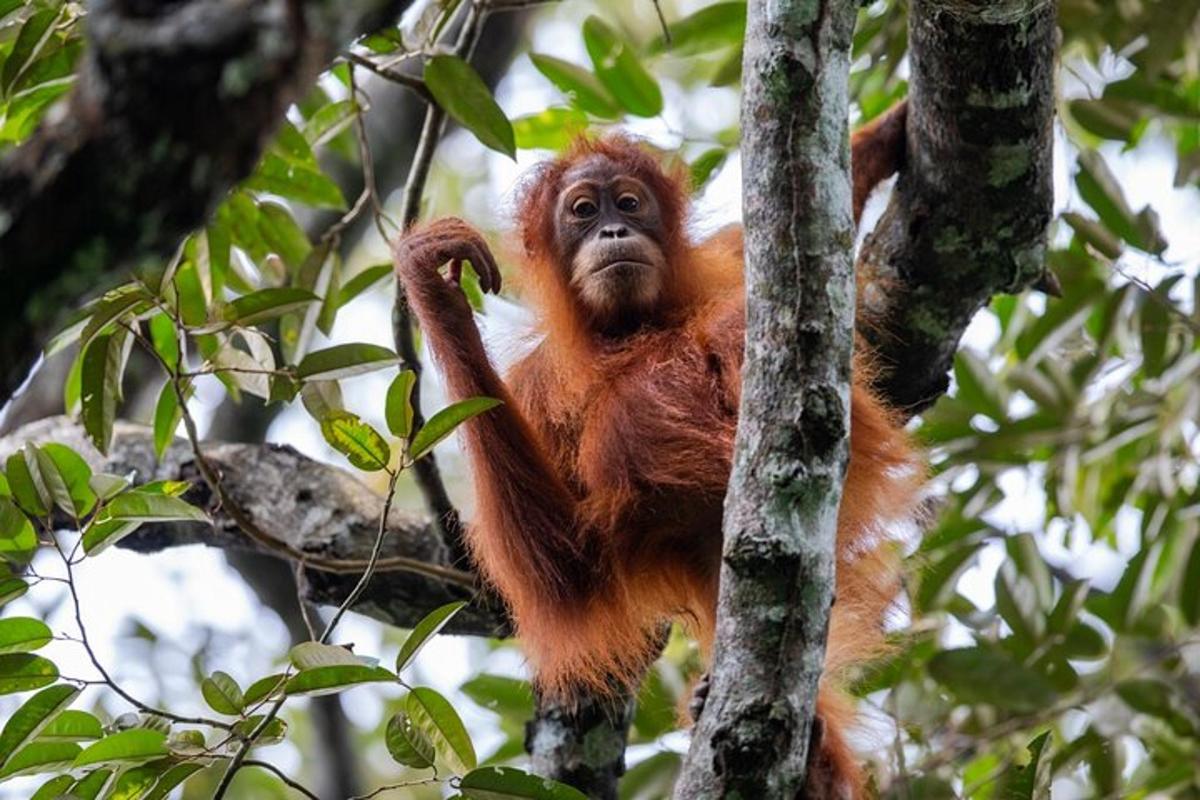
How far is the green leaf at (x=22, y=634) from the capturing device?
3203mm

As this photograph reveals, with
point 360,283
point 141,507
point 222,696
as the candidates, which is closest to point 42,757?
point 222,696

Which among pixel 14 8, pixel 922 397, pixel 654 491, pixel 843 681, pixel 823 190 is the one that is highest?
pixel 14 8

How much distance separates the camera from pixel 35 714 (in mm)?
3146

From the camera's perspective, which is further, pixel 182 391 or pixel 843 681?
pixel 843 681

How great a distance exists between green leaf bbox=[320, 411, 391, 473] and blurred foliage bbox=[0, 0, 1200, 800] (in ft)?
1.07

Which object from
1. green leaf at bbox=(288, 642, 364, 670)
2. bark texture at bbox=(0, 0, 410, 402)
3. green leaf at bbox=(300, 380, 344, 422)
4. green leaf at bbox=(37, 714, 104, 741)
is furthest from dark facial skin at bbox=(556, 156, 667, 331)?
bark texture at bbox=(0, 0, 410, 402)

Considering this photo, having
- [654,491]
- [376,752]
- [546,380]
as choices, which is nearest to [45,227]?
[654,491]

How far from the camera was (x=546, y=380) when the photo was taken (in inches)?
189

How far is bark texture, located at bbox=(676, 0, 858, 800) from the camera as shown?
2.83 metres

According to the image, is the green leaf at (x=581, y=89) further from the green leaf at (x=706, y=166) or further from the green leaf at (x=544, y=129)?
the green leaf at (x=706, y=166)

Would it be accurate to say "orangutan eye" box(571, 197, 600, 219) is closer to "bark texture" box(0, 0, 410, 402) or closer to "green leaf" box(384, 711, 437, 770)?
"green leaf" box(384, 711, 437, 770)

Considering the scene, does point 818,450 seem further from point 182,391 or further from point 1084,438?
point 1084,438

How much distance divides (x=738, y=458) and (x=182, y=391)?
1724mm

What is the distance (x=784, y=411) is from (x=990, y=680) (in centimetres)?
232
